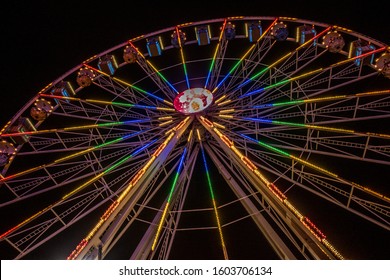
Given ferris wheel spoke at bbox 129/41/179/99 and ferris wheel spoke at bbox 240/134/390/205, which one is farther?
ferris wheel spoke at bbox 129/41/179/99

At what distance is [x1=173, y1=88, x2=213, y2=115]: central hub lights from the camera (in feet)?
39.4

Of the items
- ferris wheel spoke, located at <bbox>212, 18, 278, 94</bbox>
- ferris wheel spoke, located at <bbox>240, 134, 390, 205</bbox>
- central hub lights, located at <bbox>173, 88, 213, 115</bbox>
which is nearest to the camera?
ferris wheel spoke, located at <bbox>240, 134, 390, 205</bbox>

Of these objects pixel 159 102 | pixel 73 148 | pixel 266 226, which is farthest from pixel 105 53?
pixel 266 226

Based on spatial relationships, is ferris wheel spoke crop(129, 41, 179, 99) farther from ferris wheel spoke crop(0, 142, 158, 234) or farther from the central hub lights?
ferris wheel spoke crop(0, 142, 158, 234)

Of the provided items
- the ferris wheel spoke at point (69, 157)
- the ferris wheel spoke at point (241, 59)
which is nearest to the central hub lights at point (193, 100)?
the ferris wheel spoke at point (241, 59)

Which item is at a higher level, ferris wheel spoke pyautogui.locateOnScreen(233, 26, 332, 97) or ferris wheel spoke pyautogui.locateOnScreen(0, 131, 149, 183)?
ferris wheel spoke pyautogui.locateOnScreen(233, 26, 332, 97)

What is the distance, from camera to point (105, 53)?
45.6ft

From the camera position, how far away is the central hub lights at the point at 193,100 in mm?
12023

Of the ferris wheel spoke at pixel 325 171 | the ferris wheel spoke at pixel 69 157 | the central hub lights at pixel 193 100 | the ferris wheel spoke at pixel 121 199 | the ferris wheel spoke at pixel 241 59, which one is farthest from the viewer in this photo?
the ferris wheel spoke at pixel 241 59

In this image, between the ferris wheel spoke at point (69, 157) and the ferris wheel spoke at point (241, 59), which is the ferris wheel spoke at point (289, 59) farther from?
the ferris wheel spoke at point (69, 157)

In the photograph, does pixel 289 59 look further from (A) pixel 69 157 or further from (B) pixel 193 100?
(A) pixel 69 157

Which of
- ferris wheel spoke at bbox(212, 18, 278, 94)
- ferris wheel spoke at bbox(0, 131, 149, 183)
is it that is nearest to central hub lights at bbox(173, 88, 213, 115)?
ferris wheel spoke at bbox(212, 18, 278, 94)

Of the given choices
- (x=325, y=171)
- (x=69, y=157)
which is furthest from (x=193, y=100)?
(x=325, y=171)
